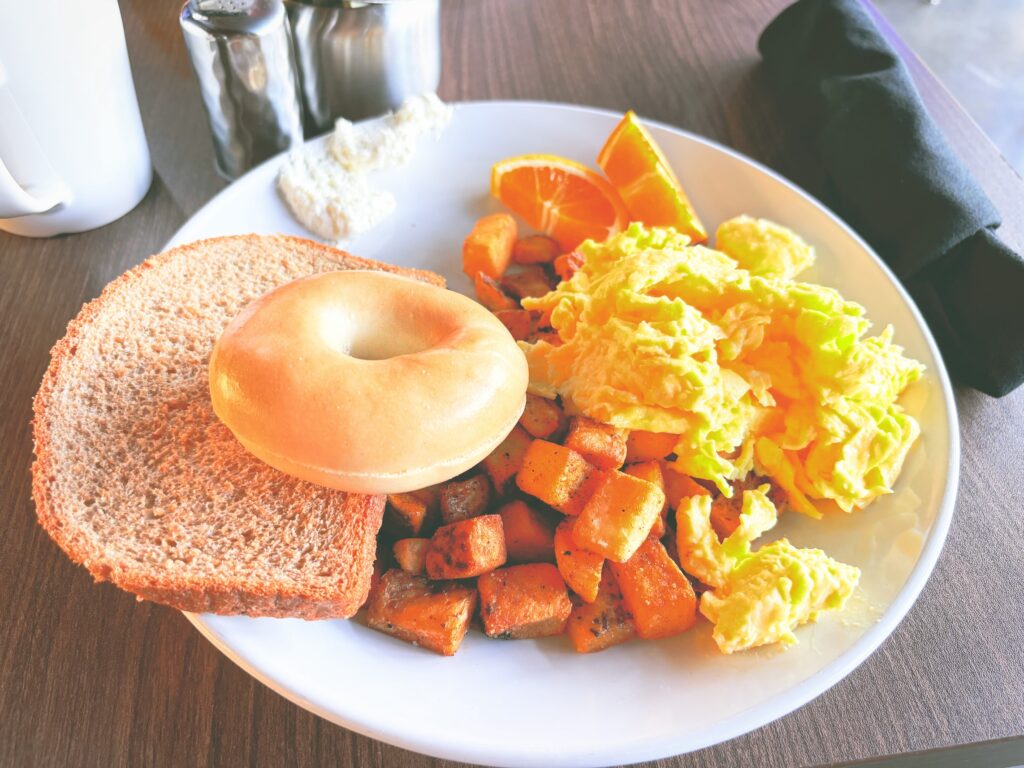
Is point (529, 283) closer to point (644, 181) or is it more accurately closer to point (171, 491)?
point (644, 181)

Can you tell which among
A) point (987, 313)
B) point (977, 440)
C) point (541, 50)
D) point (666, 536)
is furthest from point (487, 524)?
point (541, 50)

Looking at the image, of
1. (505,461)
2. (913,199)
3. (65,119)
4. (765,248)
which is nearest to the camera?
(505,461)

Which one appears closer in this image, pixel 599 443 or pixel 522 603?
pixel 522 603

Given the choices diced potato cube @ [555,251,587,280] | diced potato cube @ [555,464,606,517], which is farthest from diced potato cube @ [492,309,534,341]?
diced potato cube @ [555,464,606,517]

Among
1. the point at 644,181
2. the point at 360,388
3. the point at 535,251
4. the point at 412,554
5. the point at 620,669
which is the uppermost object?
the point at 360,388

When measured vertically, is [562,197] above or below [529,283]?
above

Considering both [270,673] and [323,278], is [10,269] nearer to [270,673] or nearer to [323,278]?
[323,278]

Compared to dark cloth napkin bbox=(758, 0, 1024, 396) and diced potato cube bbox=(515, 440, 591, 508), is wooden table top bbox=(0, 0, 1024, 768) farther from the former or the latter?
diced potato cube bbox=(515, 440, 591, 508)

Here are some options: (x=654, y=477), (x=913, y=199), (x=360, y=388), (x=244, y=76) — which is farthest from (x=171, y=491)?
(x=913, y=199)
